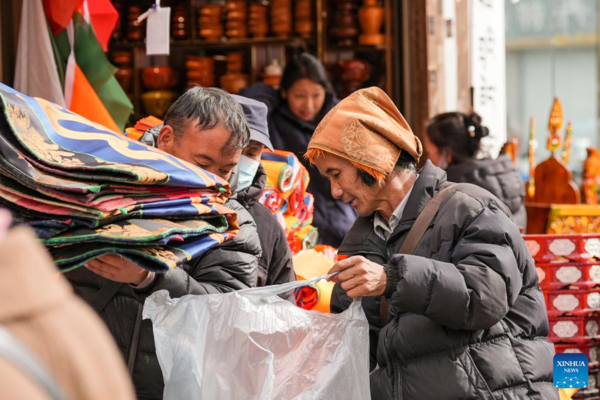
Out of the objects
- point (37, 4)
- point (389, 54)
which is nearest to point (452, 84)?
point (389, 54)

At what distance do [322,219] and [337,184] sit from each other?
2.18 metres

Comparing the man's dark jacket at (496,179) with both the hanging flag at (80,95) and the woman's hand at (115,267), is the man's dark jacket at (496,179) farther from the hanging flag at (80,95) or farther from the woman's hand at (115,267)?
the woman's hand at (115,267)

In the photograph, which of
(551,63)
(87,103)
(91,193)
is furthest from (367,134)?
(551,63)

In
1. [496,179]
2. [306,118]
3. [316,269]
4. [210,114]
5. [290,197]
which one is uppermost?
[210,114]

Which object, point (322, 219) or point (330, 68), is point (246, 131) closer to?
point (322, 219)

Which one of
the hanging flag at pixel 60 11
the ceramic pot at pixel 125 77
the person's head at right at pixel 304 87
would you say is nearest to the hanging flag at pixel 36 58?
the hanging flag at pixel 60 11

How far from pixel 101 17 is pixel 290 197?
111cm

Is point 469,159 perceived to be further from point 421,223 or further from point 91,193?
point 91,193

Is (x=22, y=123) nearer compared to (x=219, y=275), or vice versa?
(x=22, y=123)

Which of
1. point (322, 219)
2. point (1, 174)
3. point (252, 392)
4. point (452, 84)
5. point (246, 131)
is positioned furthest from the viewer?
point (452, 84)

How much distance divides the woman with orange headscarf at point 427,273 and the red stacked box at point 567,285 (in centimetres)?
113

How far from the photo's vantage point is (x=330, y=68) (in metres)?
6.29

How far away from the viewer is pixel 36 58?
323 centimetres

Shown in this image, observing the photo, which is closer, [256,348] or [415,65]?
[256,348]
